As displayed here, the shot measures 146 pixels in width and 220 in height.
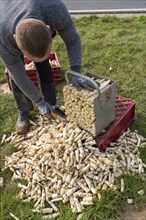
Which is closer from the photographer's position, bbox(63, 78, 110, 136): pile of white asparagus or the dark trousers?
bbox(63, 78, 110, 136): pile of white asparagus

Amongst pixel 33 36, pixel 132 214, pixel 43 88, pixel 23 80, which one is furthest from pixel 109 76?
pixel 33 36

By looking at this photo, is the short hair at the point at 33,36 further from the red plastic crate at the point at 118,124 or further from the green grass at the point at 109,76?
the green grass at the point at 109,76

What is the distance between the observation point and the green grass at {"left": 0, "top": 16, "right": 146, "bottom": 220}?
319cm

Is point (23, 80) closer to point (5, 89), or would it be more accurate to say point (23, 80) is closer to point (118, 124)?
point (118, 124)

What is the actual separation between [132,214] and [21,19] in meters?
1.99

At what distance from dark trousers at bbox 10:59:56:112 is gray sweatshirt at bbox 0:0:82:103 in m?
0.47

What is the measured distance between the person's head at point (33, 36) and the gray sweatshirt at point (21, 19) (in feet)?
0.71

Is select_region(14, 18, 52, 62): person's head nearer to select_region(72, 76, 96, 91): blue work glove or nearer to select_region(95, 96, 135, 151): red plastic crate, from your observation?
select_region(72, 76, 96, 91): blue work glove

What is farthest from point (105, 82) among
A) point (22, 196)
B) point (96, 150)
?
point (22, 196)

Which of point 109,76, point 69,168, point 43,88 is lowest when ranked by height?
point 109,76

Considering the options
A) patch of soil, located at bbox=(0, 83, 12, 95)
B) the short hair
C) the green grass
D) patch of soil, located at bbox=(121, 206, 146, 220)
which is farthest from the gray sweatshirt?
patch of soil, located at bbox=(0, 83, 12, 95)

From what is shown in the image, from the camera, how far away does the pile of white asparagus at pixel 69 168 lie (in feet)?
10.8

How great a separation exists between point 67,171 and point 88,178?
0.72ft

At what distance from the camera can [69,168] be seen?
3.38m
